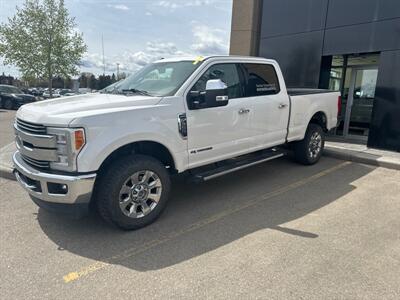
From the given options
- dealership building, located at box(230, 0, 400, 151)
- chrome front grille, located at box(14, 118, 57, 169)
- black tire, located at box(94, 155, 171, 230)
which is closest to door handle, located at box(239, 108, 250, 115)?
black tire, located at box(94, 155, 171, 230)

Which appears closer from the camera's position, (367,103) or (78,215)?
(78,215)

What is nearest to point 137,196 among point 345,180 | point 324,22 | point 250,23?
point 345,180

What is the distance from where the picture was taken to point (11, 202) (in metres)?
4.73

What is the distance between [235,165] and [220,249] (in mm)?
1742

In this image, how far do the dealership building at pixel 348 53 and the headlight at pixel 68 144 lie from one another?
772cm

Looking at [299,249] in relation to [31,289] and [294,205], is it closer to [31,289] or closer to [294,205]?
[294,205]

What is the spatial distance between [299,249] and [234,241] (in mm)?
701

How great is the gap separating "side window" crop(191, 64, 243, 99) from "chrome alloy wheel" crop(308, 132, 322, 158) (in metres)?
2.51

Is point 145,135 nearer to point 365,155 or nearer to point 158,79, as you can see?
point 158,79

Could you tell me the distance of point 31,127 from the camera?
358 cm

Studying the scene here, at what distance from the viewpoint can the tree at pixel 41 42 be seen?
19672 millimetres

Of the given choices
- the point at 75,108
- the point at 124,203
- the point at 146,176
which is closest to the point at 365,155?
the point at 146,176

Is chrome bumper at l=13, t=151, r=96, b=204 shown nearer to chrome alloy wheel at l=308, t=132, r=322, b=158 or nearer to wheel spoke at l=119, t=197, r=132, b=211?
wheel spoke at l=119, t=197, r=132, b=211

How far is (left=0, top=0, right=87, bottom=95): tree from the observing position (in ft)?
64.5
